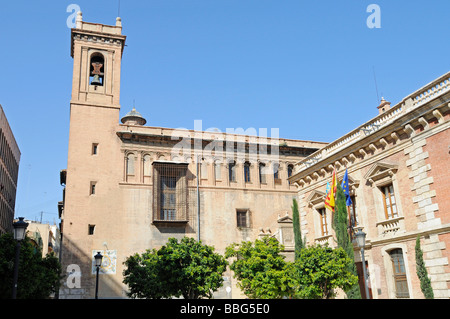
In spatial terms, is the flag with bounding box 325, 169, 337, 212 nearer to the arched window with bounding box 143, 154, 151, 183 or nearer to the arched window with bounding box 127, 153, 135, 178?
the arched window with bounding box 143, 154, 151, 183

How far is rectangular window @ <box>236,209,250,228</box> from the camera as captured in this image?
39500 millimetres

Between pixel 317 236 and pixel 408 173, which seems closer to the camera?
pixel 408 173

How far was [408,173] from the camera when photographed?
65.2 feet

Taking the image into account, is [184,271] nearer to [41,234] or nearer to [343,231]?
[343,231]

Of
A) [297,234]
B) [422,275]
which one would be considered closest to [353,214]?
[297,234]

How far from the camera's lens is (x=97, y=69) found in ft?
130

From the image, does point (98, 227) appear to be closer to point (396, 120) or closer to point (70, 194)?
point (70, 194)

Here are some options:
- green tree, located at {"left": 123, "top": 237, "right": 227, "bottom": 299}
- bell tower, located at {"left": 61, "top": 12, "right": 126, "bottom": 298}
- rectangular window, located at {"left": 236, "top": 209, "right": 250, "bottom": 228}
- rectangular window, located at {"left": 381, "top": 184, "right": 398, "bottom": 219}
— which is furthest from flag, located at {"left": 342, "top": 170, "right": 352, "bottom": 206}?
bell tower, located at {"left": 61, "top": 12, "right": 126, "bottom": 298}

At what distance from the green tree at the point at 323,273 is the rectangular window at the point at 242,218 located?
18.2m

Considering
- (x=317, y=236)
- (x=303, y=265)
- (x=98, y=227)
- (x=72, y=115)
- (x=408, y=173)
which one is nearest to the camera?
(x=408, y=173)

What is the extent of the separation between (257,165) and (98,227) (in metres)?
15.7

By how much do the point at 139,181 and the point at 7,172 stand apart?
1966 cm

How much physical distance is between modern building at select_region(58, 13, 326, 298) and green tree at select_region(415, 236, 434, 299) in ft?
45.7
